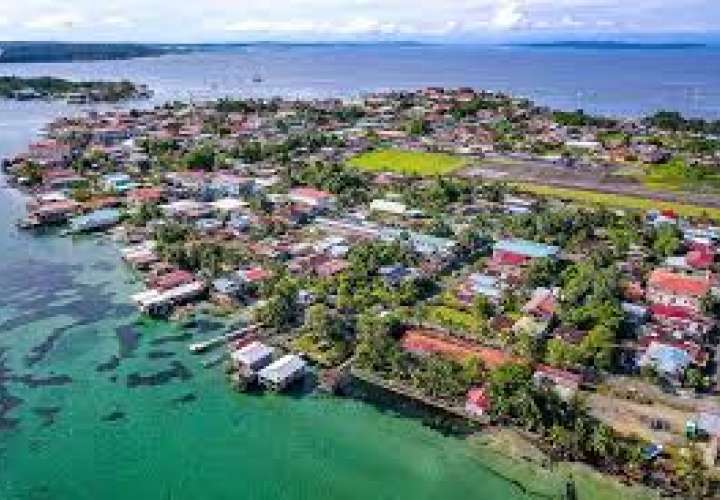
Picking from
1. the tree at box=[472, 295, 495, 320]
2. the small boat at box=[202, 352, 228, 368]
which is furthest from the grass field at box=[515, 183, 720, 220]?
the small boat at box=[202, 352, 228, 368]

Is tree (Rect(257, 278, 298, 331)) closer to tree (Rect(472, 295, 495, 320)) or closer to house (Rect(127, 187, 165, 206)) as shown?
tree (Rect(472, 295, 495, 320))

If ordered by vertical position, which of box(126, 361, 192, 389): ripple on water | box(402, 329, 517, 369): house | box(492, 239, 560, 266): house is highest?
box(492, 239, 560, 266): house

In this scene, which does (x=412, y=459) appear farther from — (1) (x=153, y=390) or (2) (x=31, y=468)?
(2) (x=31, y=468)

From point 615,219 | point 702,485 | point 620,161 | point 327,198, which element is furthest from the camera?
point 620,161

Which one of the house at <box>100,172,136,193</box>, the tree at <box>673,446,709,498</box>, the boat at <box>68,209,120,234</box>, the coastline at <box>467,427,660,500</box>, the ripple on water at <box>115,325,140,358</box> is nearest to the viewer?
the tree at <box>673,446,709,498</box>

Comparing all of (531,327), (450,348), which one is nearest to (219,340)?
(450,348)

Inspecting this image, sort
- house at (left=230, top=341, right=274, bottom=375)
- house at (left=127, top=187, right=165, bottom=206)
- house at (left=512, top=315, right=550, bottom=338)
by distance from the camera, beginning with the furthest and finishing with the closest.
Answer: house at (left=127, top=187, right=165, bottom=206), house at (left=512, top=315, right=550, bottom=338), house at (left=230, top=341, right=274, bottom=375)

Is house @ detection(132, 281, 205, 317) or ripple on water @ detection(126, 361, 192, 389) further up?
house @ detection(132, 281, 205, 317)

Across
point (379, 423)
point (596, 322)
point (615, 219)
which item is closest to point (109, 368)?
point (379, 423)
